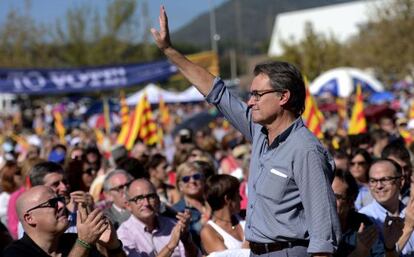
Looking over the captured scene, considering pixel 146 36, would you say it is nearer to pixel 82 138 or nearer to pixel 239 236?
pixel 82 138

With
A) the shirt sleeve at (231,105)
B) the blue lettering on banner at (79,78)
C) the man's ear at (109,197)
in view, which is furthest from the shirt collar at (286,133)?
the blue lettering on banner at (79,78)

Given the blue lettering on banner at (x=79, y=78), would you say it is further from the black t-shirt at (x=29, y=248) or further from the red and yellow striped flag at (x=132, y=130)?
the black t-shirt at (x=29, y=248)

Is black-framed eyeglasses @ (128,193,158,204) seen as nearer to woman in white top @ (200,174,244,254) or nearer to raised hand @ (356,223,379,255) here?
woman in white top @ (200,174,244,254)

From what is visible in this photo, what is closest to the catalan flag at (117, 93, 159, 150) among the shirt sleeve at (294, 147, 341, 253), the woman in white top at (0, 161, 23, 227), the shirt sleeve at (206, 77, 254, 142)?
the woman in white top at (0, 161, 23, 227)

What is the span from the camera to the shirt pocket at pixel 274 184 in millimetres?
4477

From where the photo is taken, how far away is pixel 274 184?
14.8ft

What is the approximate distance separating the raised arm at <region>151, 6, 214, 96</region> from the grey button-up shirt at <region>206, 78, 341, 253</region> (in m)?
0.52

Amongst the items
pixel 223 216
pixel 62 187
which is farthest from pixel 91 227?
pixel 62 187

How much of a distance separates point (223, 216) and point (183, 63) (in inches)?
86.7

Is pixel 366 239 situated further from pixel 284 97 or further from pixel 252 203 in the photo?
pixel 284 97

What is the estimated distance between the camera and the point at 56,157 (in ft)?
43.6

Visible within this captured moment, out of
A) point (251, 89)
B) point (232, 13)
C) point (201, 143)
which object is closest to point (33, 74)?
point (201, 143)

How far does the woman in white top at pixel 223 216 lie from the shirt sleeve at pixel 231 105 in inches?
74.4

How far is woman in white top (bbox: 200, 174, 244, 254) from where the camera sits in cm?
682
